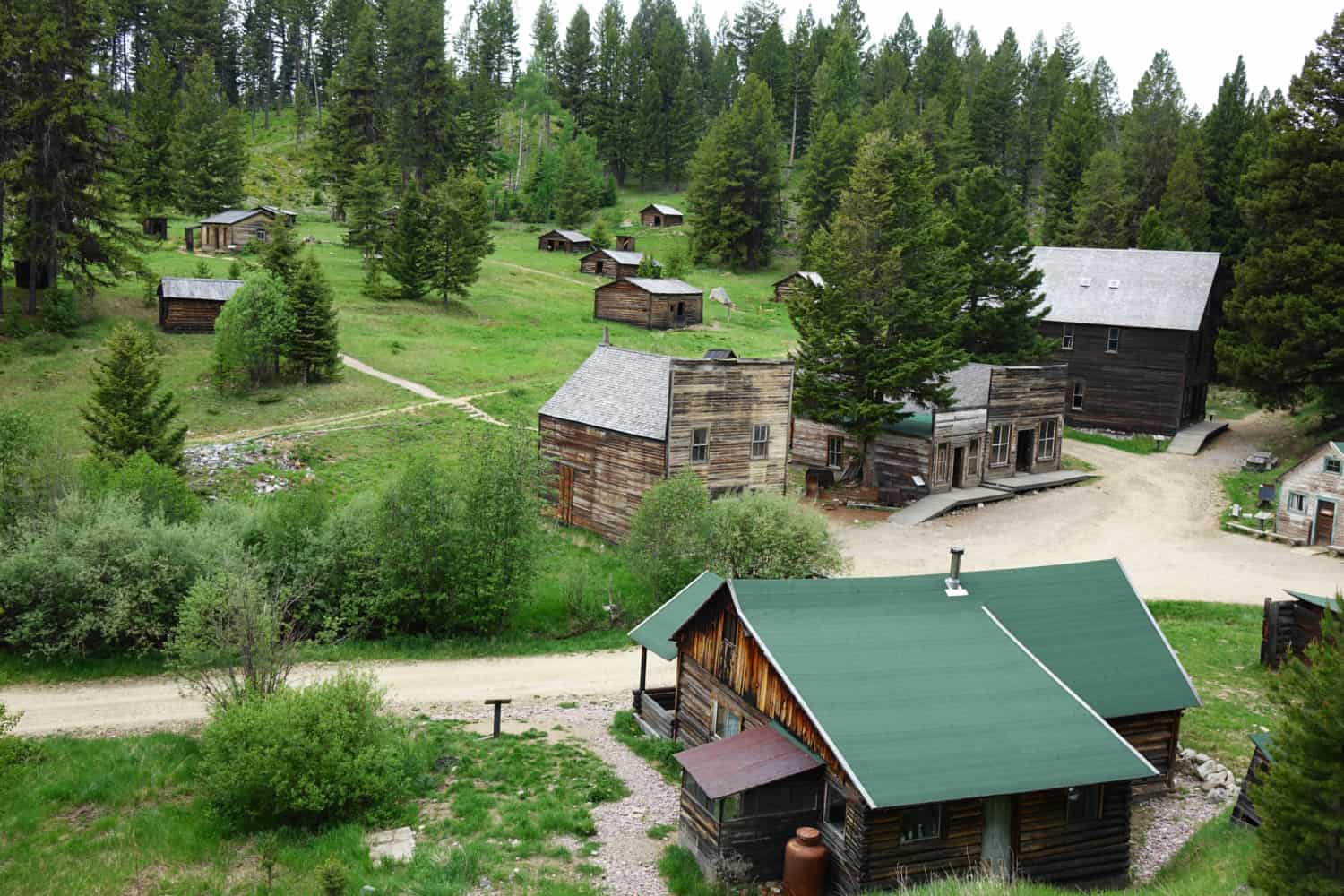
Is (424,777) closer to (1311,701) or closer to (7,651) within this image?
(7,651)

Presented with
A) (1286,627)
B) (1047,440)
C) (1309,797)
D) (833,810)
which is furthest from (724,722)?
(1047,440)

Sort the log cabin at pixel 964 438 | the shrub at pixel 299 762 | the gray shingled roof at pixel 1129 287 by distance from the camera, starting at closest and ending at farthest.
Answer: the shrub at pixel 299 762 < the log cabin at pixel 964 438 < the gray shingled roof at pixel 1129 287

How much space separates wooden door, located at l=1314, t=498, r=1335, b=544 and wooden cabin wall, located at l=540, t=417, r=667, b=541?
68.0 ft

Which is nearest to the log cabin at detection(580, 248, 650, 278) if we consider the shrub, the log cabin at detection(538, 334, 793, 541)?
the log cabin at detection(538, 334, 793, 541)

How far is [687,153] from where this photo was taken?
4208 inches

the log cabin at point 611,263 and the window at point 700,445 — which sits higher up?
the log cabin at point 611,263

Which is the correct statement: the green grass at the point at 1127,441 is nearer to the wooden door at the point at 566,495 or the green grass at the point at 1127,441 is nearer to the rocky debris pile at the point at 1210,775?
the wooden door at the point at 566,495

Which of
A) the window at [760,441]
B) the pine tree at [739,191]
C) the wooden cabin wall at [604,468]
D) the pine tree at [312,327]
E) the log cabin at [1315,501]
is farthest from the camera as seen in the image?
the pine tree at [739,191]

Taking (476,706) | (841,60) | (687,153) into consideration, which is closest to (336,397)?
(476,706)

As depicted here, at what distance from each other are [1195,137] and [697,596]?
7010 cm

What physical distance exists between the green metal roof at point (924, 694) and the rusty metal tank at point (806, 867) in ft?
5.21

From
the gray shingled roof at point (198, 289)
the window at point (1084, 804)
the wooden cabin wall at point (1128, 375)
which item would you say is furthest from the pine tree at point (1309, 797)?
the gray shingled roof at point (198, 289)

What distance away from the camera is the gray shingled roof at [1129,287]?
163ft

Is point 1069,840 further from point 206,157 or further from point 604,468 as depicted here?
point 206,157
